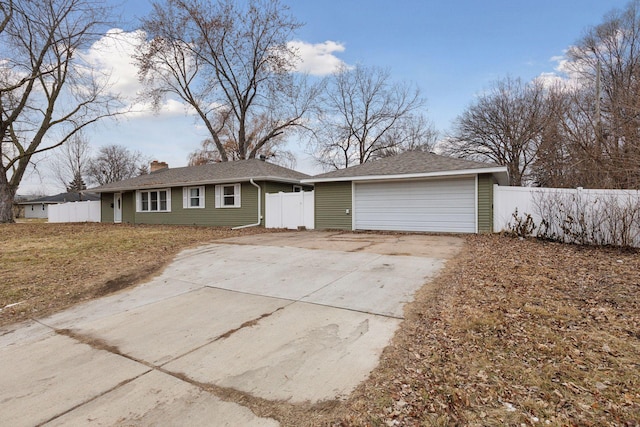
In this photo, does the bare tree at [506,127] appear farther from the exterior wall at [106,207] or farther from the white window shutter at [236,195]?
the exterior wall at [106,207]

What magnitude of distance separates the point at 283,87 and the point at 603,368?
24302mm

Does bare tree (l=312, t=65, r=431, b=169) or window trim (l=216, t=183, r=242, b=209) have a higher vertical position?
bare tree (l=312, t=65, r=431, b=169)

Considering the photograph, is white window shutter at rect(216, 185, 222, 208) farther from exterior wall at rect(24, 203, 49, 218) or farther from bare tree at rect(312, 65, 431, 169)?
exterior wall at rect(24, 203, 49, 218)

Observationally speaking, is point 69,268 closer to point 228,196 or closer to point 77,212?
point 228,196

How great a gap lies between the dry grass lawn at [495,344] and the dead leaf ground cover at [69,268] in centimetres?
4

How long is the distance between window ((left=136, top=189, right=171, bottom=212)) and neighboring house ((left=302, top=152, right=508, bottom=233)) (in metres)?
9.25

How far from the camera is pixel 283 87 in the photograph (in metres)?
23.8

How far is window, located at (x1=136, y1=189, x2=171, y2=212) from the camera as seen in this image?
18.3 meters

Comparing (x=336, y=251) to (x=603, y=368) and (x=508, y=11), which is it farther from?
(x=508, y=11)

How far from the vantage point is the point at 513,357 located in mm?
2791

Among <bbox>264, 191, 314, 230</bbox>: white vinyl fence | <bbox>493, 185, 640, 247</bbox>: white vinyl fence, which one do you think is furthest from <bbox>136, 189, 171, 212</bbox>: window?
<bbox>493, 185, 640, 247</bbox>: white vinyl fence

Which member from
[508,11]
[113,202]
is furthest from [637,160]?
[113,202]

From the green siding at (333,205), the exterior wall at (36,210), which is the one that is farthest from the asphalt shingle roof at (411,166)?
the exterior wall at (36,210)

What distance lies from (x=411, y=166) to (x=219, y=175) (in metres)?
9.68
